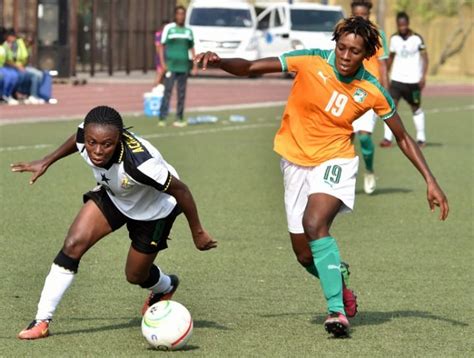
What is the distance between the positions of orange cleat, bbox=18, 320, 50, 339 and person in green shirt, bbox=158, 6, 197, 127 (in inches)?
665

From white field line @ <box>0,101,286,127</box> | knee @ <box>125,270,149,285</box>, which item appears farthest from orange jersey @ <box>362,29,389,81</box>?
white field line @ <box>0,101,286,127</box>

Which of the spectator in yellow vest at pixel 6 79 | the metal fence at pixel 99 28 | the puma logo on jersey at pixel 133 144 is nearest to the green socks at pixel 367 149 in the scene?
the puma logo on jersey at pixel 133 144

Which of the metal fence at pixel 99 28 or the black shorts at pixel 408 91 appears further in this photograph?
the metal fence at pixel 99 28

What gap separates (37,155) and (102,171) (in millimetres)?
11305

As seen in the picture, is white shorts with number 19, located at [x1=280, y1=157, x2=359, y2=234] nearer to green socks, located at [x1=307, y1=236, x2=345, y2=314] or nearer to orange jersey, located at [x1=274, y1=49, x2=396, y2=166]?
orange jersey, located at [x1=274, y1=49, x2=396, y2=166]

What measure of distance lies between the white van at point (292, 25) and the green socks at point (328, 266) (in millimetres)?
32755

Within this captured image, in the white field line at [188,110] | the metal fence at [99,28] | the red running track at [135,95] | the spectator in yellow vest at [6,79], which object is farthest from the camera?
the metal fence at [99,28]

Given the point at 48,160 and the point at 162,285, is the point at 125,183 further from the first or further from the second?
the point at 162,285

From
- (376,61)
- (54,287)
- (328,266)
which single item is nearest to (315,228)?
(328,266)

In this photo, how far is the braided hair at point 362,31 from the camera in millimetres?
7965

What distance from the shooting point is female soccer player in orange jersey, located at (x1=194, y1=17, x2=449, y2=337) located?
797 cm

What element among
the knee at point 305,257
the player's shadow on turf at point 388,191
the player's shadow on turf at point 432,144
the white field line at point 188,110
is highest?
the knee at point 305,257

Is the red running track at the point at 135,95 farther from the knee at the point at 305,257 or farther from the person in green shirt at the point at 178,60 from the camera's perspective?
the knee at the point at 305,257

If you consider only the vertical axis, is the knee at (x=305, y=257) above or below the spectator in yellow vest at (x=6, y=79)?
above
